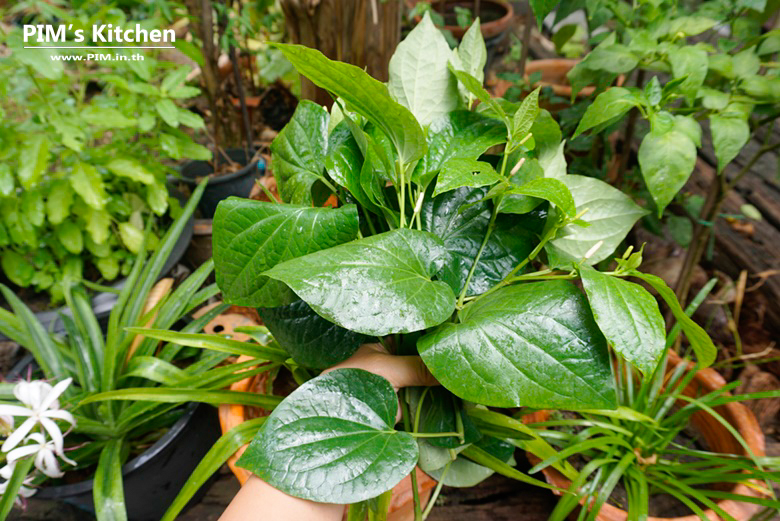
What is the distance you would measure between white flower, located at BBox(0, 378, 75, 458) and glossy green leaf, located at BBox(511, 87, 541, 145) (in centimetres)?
81

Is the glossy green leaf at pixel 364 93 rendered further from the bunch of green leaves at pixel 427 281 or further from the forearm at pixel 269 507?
the forearm at pixel 269 507

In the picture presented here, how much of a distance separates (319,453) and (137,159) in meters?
1.11

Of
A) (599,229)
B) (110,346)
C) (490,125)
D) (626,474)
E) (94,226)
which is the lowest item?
(626,474)

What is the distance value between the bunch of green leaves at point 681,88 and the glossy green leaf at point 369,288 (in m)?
0.31

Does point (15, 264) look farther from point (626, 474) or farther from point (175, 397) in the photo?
point (626, 474)

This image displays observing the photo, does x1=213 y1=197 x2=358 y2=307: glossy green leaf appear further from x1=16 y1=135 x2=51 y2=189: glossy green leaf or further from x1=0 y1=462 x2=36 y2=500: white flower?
x1=16 y1=135 x2=51 y2=189: glossy green leaf

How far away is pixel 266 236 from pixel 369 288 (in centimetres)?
15

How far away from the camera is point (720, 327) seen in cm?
131

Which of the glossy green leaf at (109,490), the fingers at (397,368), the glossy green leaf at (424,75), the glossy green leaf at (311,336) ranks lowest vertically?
the glossy green leaf at (109,490)

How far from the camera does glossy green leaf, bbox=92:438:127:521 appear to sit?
0.78 metres

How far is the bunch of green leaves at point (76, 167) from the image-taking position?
1.10 m

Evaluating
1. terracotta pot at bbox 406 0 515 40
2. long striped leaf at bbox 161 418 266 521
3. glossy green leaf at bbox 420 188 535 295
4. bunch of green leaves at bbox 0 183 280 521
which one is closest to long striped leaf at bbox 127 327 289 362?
bunch of green leaves at bbox 0 183 280 521

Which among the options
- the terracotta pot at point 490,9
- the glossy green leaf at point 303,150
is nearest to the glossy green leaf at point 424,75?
the glossy green leaf at point 303,150

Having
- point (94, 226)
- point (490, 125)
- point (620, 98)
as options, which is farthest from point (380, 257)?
point (94, 226)
